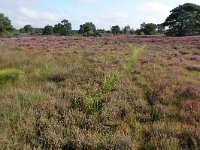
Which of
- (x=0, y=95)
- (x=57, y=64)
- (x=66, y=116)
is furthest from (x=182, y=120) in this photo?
(x=57, y=64)

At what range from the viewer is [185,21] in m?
47.9

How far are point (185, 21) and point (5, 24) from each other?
33.6 m

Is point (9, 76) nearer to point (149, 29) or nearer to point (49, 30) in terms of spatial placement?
point (149, 29)

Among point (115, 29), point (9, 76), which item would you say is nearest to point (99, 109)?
point (9, 76)

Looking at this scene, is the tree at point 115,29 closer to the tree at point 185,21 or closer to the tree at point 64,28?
the tree at point 64,28

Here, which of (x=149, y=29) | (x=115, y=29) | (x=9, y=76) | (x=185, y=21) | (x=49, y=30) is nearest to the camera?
(x=9, y=76)

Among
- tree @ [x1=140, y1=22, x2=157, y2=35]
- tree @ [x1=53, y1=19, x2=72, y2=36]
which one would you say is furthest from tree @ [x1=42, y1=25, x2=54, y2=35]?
tree @ [x1=140, y1=22, x2=157, y2=35]

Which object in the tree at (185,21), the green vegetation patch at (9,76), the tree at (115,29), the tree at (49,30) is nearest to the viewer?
the green vegetation patch at (9,76)

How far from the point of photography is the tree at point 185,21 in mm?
46844

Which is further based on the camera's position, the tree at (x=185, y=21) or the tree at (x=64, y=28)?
the tree at (x=64, y=28)

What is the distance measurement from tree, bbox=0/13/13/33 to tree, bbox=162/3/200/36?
3050cm

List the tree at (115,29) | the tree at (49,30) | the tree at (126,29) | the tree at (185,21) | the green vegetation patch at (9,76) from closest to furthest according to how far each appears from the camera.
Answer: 1. the green vegetation patch at (9,76)
2. the tree at (185,21)
3. the tree at (49,30)
4. the tree at (115,29)
5. the tree at (126,29)

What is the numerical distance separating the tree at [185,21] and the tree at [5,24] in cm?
3050

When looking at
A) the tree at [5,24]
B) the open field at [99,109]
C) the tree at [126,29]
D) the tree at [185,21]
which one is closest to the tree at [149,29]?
the tree at [185,21]
